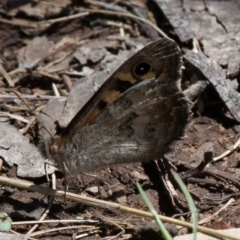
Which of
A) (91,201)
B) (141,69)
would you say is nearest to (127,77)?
(141,69)

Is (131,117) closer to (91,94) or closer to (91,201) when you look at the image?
(91,201)

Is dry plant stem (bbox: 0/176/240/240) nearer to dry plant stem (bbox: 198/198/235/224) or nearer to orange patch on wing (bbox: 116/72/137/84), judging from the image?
dry plant stem (bbox: 198/198/235/224)

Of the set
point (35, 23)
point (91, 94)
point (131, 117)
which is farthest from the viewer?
point (35, 23)

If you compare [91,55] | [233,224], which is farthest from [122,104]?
[91,55]

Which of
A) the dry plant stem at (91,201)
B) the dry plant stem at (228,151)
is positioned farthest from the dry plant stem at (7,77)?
the dry plant stem at (228,151)

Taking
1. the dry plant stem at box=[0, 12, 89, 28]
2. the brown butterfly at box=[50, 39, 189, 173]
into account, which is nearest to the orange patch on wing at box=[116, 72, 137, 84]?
the brown butterfly at box=[50, 39, 189, 173]

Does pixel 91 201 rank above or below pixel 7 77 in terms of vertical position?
above
